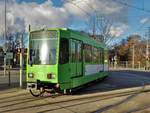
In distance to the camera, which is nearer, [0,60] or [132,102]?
[132,102]

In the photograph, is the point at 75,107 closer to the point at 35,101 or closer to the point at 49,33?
the point at 35,101

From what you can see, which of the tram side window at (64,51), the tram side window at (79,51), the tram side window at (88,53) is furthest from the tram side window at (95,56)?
the tram side window at (64,51)

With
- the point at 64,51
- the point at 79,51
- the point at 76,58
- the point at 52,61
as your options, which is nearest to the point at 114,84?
the point at 79,51

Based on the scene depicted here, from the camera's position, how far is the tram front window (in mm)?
19234

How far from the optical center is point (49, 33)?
64.1 ft

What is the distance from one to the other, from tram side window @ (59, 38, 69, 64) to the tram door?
0.49 m

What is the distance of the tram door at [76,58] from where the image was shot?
20.2 m

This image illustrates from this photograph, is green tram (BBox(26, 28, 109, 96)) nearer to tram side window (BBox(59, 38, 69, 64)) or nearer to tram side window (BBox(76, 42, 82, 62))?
tram side window (BBox(59, 38, 69, 64))

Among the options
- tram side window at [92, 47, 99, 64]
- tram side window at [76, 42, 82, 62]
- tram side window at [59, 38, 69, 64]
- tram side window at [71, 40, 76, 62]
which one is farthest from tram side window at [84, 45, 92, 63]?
tram side window at [59, 38, 69, 64]

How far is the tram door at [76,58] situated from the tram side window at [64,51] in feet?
1.61

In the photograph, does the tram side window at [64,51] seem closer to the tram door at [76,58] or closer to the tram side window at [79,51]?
the tram door at [76,58]

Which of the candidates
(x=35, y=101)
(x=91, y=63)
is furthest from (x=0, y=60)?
(x=35, y=101)

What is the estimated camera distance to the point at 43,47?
63.6 ft

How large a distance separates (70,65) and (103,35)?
55.3 metres
